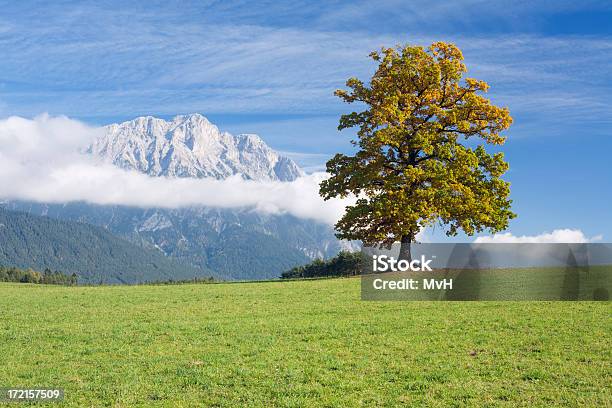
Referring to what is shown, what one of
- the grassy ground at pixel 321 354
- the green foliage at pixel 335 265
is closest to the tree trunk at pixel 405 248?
the grassy ground at pixel 321 354

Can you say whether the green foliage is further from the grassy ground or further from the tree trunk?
the grassy ground

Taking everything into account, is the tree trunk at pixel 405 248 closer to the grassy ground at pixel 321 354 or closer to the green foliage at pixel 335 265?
the grassy ground at pixel 321 354

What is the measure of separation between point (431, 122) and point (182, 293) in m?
26.1

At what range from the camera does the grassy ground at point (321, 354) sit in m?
15.8

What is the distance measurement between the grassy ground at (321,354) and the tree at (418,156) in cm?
1736

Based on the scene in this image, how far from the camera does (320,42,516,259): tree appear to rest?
158 feet

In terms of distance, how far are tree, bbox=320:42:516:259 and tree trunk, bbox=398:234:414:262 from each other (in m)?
0.09

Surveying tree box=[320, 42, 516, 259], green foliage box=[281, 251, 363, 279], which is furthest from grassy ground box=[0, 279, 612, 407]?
green foliage box=[281, 251, 363, 279]

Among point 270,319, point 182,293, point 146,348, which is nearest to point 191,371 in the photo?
point 146,348

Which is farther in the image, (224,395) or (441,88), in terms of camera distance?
(441,88)

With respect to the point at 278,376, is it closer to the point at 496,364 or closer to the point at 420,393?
the point at 420,393

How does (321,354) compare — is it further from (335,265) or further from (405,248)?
(335,265)

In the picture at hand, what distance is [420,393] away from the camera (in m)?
15.7

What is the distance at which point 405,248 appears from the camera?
51562 millimetres
